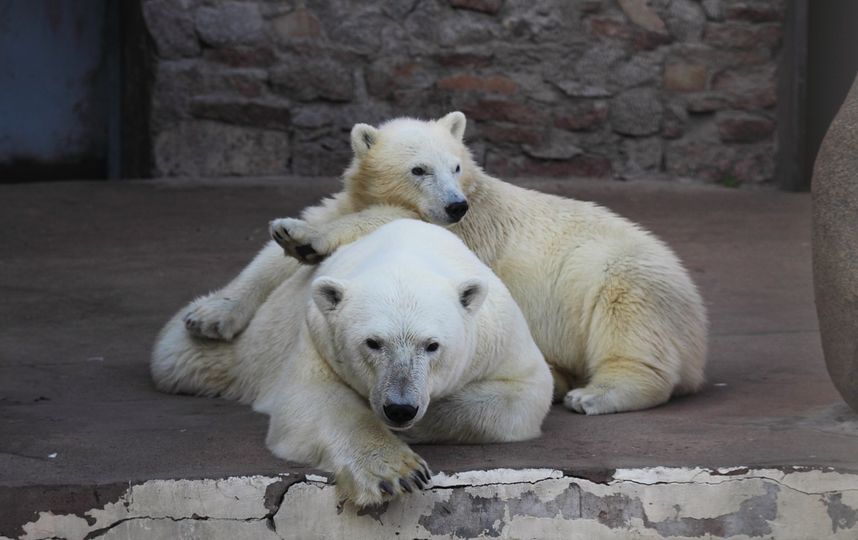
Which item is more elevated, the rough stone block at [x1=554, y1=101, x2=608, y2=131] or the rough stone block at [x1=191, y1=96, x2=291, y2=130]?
the rough stone block at [x1=554, y1=101, x2=608, y2=131]

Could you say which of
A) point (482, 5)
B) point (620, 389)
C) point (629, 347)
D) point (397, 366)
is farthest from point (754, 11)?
point (397, 366)

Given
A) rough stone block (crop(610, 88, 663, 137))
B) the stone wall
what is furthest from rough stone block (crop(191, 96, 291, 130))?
rough stone block (crop(610, 88, 663, 137))

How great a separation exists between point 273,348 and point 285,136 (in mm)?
4048

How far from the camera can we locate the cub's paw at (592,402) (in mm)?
3889

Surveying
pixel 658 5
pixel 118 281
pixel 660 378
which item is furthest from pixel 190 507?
pixel 658 5

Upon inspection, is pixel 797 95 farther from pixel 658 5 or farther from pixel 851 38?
pixel 658 5

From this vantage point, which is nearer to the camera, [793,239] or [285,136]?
[793,239]

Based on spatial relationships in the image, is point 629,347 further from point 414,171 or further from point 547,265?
point 414,171

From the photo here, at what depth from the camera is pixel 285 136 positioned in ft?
25.9

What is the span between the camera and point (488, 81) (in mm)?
7977

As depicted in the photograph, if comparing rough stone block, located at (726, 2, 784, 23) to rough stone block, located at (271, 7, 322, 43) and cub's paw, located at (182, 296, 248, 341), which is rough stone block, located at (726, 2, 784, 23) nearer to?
rough stone block, located at (271, 7, 322, 43)

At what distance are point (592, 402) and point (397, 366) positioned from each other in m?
1.06

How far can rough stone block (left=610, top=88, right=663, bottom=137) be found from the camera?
26.5 ft

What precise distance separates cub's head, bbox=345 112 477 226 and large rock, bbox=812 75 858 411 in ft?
4.02
